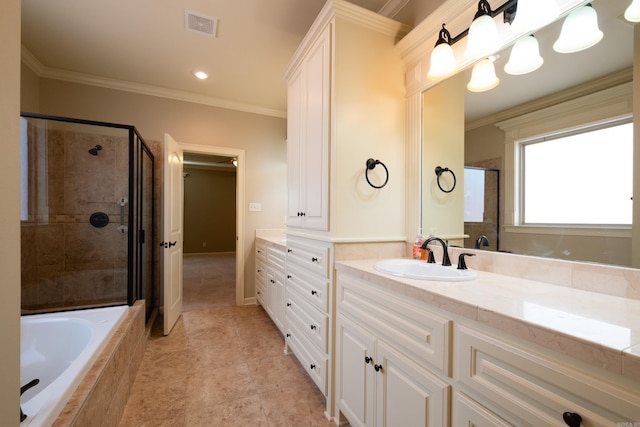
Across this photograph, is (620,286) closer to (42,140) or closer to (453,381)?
(453,381)

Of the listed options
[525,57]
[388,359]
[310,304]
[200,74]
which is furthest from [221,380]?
[200,74]

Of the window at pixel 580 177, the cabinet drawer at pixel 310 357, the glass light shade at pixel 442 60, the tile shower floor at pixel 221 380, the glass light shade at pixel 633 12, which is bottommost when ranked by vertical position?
the tile shower floor at pixel 221 380

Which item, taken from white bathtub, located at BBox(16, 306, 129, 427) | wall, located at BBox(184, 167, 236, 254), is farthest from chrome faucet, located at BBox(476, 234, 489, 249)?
wall, located at BBox(184, 167, 236, 254)

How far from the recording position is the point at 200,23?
204 centimetres

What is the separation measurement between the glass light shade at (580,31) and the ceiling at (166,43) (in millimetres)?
1231

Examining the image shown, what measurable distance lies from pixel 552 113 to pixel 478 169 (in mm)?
390

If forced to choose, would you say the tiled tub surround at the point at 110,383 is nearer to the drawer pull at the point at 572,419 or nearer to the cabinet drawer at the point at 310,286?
the cabinet drawer at the point at 310,286

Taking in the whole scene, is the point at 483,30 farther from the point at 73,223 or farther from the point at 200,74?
the point at 73,223

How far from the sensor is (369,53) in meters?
1.58

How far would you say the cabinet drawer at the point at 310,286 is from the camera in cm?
156

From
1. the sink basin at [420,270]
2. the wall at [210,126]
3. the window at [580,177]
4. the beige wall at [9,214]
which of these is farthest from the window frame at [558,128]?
the wall at [210,126]

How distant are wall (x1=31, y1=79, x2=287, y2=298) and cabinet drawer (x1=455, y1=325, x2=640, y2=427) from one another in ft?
9.70

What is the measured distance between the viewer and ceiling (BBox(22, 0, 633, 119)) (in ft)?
4.11

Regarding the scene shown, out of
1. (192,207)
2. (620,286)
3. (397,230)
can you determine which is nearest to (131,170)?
(397,230)
